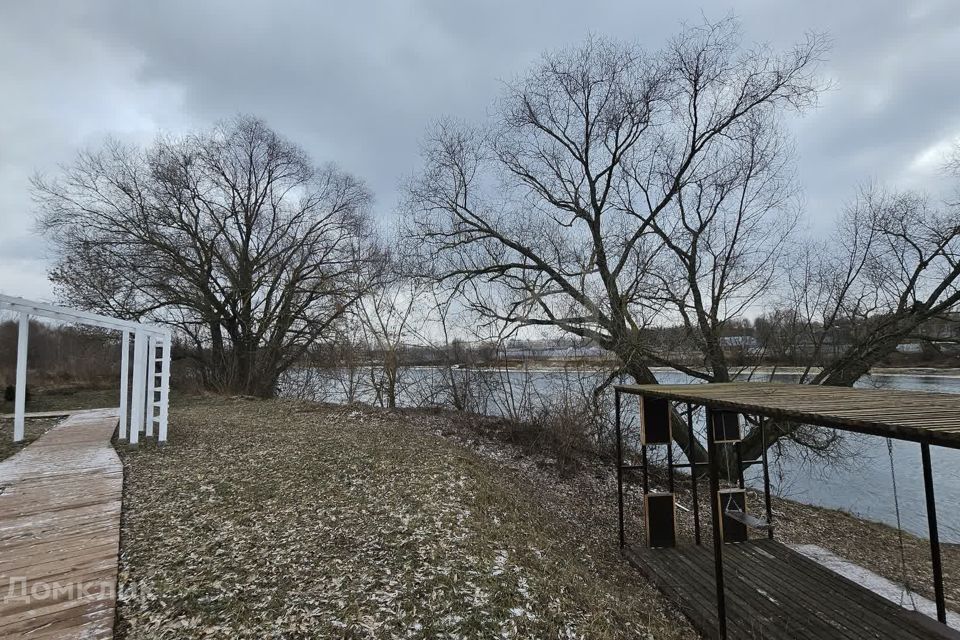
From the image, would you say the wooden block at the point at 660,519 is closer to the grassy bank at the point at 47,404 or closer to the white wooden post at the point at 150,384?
the white wooden post at the point at 150,384

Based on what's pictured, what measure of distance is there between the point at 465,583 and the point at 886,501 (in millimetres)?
11799

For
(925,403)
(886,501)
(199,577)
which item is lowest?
(886,501)

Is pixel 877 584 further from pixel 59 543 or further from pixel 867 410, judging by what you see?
pixel 59 543

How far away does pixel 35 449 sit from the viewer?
6434mm

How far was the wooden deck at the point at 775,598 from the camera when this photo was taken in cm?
384

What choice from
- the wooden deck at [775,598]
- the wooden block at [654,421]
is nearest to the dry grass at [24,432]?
the wooden block at [654,421]

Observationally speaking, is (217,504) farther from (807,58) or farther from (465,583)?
(807,58)

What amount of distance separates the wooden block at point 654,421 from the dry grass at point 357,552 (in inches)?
64.7

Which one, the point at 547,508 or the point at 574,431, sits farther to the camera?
the point at 574,431

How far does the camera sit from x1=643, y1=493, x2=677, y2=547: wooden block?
5.77m

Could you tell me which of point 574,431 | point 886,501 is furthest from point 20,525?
point 886,501

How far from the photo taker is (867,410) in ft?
9.30

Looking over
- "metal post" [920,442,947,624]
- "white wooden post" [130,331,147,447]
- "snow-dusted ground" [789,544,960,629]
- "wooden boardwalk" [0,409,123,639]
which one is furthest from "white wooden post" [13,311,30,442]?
"snow-dusted ground" [789,544,960,629]

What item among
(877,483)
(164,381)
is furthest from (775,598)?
(877,483)
